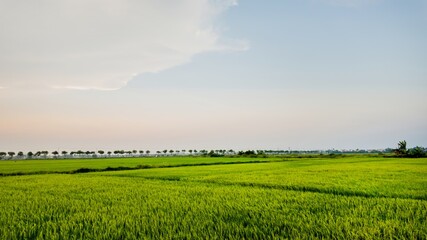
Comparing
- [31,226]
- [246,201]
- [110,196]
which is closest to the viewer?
[31,226]

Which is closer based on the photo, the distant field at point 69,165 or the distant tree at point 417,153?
the distant field at point 69,165

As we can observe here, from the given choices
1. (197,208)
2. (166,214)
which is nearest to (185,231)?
(166,214)

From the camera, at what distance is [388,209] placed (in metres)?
7.28

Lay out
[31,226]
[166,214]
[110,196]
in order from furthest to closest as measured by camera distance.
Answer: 1. [110,196]
2. [166,214]
3. [31,226]

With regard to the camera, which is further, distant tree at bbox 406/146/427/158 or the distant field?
distant tree at bbox 406/146/427/158

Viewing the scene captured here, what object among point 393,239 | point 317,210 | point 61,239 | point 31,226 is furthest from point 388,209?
point 31,226

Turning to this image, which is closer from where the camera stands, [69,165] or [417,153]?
[69,165]

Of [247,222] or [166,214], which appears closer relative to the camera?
[247,222]

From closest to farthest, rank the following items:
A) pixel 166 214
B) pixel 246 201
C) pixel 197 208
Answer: pixel 166 214 < pixel 197 208 < pixel 246 201

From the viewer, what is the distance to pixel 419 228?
17.6 ft

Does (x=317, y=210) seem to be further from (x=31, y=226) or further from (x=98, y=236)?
(x=31, y=226)

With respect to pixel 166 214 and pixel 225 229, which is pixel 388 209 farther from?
pixel 166 214

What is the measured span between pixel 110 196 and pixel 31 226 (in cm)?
477

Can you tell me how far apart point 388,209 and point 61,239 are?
277 inches
